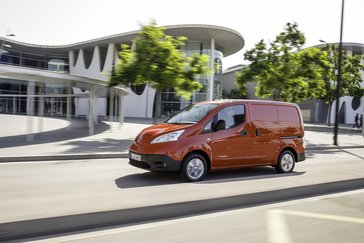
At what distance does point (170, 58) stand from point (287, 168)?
8464 millimetres

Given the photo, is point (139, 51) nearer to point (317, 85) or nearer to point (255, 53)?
point (255, 53)

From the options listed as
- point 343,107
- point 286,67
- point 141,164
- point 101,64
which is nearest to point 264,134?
point 141,164

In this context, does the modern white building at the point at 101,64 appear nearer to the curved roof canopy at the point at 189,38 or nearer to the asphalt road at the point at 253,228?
the curved roof canopy at the point at 189,38

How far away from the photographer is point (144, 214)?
3.96 m

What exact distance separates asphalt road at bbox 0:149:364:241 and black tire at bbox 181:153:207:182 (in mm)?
194

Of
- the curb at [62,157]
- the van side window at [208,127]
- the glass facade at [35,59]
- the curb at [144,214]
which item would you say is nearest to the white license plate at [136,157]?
the van side window at [208,127]

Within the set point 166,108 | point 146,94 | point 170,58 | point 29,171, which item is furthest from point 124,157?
point 146,94

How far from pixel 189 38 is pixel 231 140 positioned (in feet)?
124

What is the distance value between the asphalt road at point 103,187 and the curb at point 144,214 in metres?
0.05

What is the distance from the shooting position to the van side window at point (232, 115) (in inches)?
261

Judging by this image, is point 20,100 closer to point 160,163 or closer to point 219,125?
point 160,163

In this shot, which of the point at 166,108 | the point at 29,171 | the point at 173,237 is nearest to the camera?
the point at 173,237

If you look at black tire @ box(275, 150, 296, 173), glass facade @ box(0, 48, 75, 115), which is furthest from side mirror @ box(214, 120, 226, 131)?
glass facade @ box(0, 48, 75, 115)

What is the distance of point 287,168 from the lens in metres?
7.65
